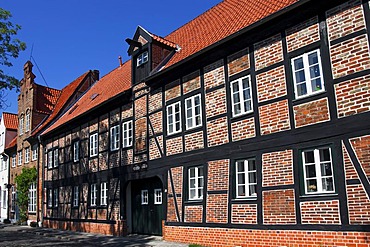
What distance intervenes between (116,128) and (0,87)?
222 inches

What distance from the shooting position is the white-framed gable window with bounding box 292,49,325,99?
9.06 metres

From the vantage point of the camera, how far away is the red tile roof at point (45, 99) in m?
26.7

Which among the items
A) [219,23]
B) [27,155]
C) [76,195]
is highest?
[219,23]

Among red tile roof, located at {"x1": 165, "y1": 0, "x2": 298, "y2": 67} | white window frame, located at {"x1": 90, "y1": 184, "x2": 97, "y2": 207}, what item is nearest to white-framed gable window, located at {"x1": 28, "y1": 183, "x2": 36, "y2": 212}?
white window frame, located at {"x1": 90, "y1": 184, "x2": 97, "y2": 207}

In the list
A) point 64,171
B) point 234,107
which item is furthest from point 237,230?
point 64,171

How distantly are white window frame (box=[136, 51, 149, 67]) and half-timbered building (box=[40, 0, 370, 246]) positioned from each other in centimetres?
4

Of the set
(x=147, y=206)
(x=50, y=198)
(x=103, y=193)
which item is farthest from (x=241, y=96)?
(x=50, y=198)

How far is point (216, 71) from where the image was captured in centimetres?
1178

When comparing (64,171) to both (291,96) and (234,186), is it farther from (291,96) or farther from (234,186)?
(291,96)

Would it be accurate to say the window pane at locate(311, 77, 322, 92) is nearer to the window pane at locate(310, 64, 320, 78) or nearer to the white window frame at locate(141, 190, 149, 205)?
the window pane at locate(310, 64, 320, 78)

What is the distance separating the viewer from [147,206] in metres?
15.1

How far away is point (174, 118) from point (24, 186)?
51.7 ft

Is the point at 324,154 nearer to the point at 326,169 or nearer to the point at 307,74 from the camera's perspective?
the point at 326,169

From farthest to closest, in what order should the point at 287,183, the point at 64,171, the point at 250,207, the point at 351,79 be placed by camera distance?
the point at 64,171 < the point at 250,207 < the point at 287,183 < the point at 351,79
